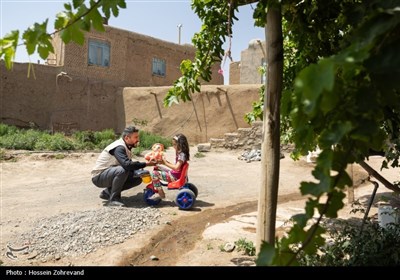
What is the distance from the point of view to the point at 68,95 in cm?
1616

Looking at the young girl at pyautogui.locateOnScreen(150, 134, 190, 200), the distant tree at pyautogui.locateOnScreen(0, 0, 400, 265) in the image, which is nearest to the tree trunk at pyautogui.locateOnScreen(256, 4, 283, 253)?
the distant tree at pyautogui.locateOnScreen(0, 0, 400, 265)

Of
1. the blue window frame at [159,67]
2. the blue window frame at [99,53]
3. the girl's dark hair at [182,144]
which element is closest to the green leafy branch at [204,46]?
the girl's dark hair at [182,144]

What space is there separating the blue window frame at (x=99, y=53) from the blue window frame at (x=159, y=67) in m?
2.57

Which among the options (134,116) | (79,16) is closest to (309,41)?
(79,16)

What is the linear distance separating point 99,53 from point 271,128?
16.5 meters

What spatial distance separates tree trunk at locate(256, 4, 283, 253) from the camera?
2.19m

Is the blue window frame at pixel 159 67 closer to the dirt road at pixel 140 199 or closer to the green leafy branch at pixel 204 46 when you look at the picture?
the dirt road at pixel 140 199

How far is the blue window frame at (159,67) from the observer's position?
1908 centimetres

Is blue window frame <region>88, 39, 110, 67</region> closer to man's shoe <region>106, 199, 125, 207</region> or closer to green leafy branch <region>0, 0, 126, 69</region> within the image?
man's shoe <region>106, 199, 125, 207</region>

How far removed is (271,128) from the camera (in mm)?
2219

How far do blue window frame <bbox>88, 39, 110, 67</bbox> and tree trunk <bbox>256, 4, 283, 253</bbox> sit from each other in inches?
633

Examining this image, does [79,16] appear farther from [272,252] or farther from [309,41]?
[309,41]

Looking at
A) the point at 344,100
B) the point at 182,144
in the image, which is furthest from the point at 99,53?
the point at 344,100

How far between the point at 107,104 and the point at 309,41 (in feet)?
50.3
